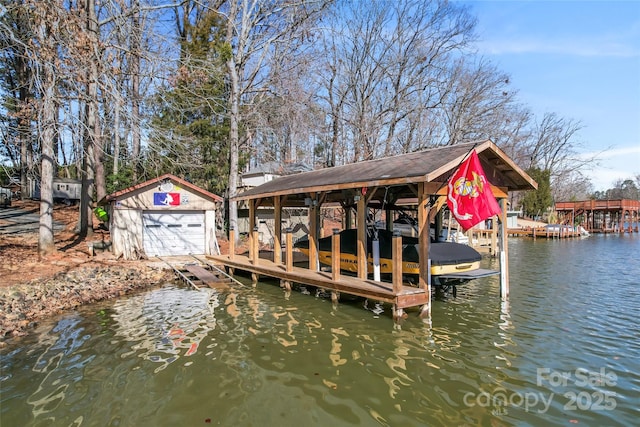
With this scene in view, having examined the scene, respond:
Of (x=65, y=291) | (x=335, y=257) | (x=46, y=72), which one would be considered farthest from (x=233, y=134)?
(x=335, y=257)

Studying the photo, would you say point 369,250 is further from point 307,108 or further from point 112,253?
point 307,108

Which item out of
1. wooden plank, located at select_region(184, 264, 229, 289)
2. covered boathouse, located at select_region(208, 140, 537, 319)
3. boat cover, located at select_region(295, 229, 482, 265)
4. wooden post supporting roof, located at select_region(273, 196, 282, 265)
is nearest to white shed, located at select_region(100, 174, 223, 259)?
wooden plank, located at select_region(184, 264, 229, 289)

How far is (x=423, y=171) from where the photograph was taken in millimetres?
7434

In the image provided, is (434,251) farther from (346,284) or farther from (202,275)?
(202,275)

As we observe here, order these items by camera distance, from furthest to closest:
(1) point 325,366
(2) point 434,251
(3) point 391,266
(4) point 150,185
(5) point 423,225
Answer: (4) point 150,185
(3) point 391,266
(2) point 434,251
(5) point 423,225
(1) point 325,366

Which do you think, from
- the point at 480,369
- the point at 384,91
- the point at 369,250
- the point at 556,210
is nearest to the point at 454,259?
the point at 369,250

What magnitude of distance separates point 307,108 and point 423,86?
8.63 m

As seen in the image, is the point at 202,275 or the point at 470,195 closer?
the point at 470,195

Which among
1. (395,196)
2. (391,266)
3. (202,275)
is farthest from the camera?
(202,275)

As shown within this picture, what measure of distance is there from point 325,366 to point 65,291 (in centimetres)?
797

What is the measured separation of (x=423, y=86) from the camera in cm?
2695

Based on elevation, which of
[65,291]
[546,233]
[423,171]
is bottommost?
[546,233]

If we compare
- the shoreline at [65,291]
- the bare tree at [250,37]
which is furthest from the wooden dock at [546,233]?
the shoreline at [65,291]

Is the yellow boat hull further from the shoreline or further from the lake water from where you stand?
the shoreline
